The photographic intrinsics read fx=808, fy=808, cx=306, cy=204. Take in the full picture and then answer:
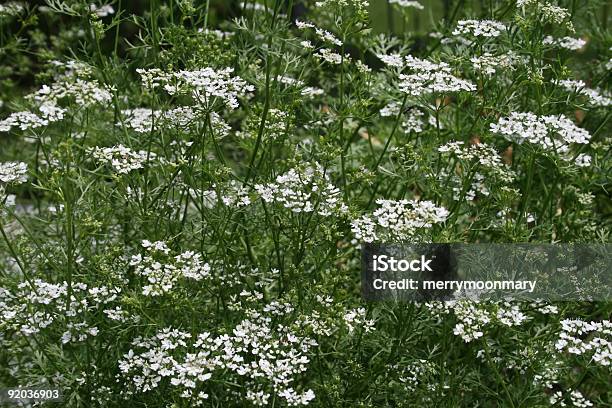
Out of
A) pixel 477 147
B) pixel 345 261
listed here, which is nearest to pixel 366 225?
pixel 477 147

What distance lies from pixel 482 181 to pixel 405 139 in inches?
16.8

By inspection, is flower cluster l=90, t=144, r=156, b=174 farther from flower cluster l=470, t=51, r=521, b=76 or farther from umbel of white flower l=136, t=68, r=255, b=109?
flower cluster l=470, t=51, r=521, b=76

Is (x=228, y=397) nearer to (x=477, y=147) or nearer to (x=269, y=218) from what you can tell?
(x=269, y=218)

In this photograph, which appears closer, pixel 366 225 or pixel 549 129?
pixel 366 225

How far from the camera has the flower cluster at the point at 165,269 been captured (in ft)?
8.86

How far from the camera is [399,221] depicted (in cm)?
280

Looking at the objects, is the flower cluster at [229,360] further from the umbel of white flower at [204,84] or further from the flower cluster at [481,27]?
the flower cluster at [481,27]

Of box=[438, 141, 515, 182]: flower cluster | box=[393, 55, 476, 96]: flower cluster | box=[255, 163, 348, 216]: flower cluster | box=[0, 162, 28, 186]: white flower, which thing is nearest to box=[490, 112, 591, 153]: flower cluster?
box=[438, 141, 515, 182]: flower cluster

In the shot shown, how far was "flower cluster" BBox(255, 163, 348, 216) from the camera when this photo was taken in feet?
9.39

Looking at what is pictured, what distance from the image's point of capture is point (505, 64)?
10.6 feet

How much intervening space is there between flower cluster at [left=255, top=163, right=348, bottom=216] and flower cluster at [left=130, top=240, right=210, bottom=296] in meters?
0.34

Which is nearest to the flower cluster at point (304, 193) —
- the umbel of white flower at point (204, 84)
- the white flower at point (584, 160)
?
the umbel of white flower at point (204, 84)

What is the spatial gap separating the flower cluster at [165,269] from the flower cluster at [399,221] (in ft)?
1.88

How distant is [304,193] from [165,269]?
568 millimetres
